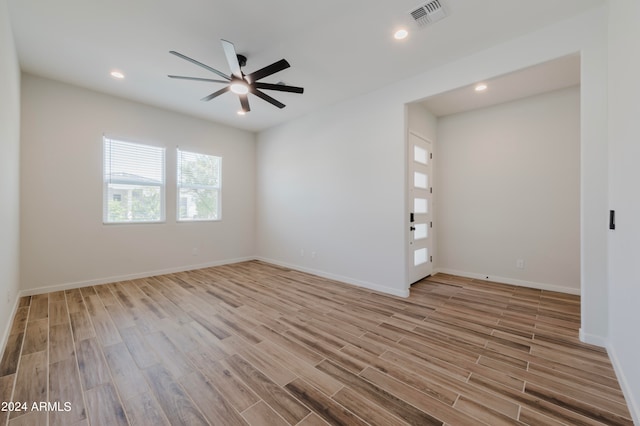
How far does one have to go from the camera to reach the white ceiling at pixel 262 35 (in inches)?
91.9

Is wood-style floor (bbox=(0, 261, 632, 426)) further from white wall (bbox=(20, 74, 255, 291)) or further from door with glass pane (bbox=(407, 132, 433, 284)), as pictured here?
door with glass pane (bbox=(407, 132, 433, 284))

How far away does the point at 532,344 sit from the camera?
7.64ft

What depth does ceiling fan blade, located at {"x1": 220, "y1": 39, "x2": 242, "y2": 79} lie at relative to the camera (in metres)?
2.37

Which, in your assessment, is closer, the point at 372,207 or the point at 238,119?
the point at 372,207

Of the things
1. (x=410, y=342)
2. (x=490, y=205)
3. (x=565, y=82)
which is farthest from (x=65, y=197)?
(x=565, y=82)

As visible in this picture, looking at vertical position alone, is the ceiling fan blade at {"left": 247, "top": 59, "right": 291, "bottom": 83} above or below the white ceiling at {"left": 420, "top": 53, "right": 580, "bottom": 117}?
below

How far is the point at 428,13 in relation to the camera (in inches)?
93.4

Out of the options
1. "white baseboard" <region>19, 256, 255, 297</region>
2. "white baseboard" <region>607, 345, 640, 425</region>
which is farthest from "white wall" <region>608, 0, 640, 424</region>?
"white baseboard" <region>19, 256, 255, 297</region>

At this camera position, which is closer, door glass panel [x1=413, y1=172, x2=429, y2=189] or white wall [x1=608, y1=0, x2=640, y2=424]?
white wall [x1=608, y1=0, x2=640, y2=424]

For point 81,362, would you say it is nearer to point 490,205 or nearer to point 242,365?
point 242,365

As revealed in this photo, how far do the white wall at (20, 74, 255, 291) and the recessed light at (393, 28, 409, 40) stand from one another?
4204 millimetres

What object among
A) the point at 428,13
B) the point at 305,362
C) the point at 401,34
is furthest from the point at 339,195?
the point at 305,362

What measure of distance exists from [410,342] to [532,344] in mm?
1097

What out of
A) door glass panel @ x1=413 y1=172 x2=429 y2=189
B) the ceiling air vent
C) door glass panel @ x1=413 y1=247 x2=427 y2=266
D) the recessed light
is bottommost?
door glass panel @ x1=413 y1=247 x2=427 y2=266
